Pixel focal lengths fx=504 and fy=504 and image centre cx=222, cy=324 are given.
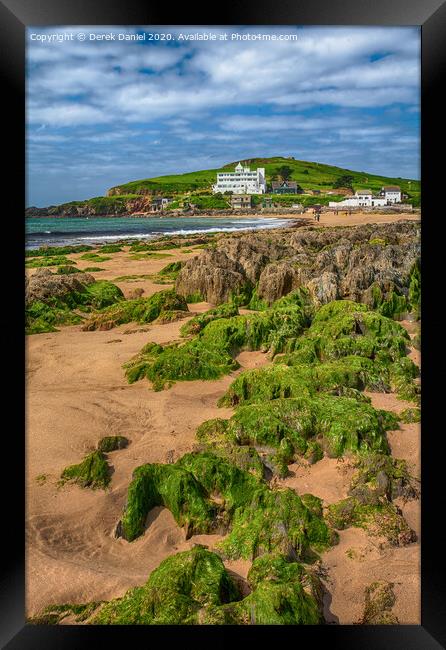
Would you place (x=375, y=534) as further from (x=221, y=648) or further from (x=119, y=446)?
(x=119, y=446)

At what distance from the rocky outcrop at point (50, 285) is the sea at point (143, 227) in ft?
2.63

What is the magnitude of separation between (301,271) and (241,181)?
71.4 inches

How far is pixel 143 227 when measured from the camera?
42.5 ft

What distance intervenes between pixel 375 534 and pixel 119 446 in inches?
83.2

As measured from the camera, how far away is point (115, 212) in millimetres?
9430

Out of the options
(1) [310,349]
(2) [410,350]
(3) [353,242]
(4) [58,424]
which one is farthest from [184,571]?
(3) [353,242]

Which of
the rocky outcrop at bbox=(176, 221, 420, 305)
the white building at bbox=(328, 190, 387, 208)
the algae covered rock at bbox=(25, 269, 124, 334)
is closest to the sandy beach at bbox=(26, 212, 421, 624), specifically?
the algae covered rock at bbox=(25, 269, 124, 334)

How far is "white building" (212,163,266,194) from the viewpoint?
7348 millimetres

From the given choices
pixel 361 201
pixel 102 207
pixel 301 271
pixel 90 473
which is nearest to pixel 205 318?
pixel 301 271

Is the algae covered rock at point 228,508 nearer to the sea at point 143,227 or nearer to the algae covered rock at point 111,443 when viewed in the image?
the algae covered rock at point 111,443

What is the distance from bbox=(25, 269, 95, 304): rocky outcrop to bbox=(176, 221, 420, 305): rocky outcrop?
6.09 ft

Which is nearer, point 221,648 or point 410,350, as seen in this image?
point 221,648
